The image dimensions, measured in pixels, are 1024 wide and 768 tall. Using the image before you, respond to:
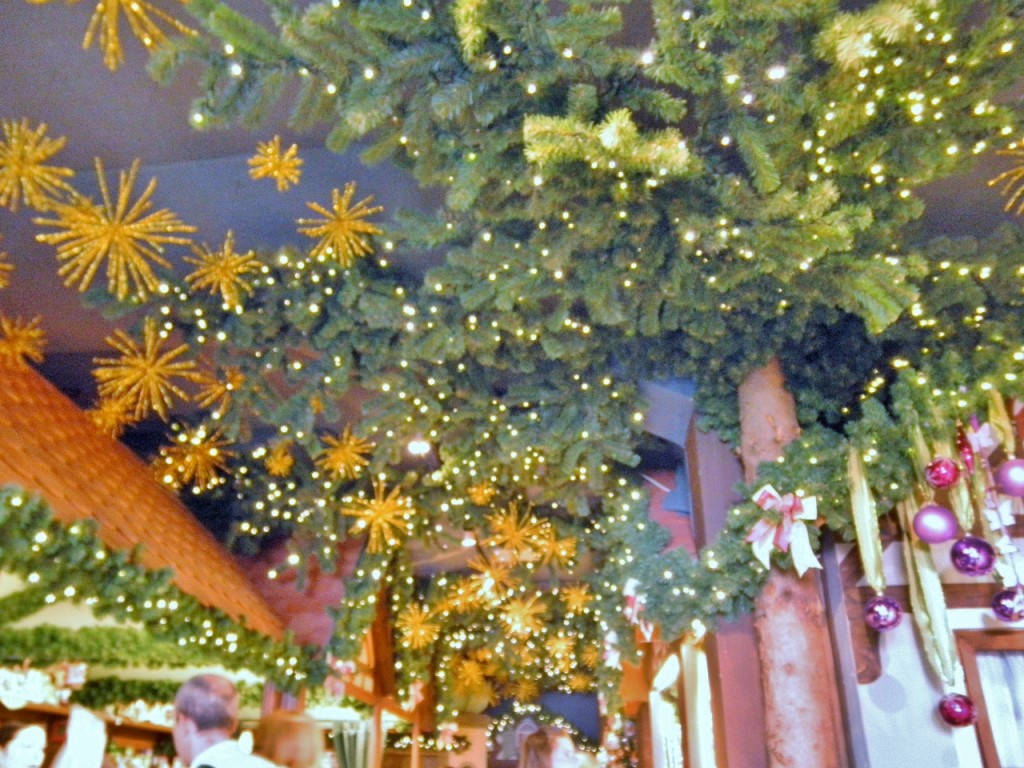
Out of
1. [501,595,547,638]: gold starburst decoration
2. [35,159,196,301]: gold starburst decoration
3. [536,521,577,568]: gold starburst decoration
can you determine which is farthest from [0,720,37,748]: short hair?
[501,595,547,638]: gold starburst decoration

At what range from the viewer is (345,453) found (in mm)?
6188

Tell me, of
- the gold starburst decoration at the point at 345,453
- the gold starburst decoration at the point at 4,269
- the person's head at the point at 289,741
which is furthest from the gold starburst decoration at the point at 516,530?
the person's head at the point at 289,741

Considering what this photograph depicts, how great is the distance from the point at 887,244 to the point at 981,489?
4.26ft

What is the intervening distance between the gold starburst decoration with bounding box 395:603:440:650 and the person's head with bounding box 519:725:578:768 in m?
5.45

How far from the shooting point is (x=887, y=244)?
3.92 meters

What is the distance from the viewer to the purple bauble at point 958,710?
4074 mm

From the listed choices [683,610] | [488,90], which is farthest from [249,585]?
[488,90]

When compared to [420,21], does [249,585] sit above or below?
below

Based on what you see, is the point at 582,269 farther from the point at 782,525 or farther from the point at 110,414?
the point at 110,414

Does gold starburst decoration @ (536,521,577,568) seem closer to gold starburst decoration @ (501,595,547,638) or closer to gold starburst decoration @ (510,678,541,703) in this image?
gold starburst decoration @ (501,595,547,638)

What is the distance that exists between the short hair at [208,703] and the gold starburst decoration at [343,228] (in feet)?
7.63

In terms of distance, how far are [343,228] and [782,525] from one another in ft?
8.54

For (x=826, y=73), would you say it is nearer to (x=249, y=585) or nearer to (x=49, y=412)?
(x=49, y=412)

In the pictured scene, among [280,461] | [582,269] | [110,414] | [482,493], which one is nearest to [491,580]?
[482,493]
